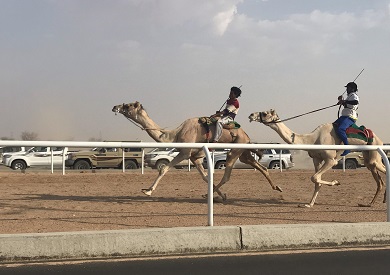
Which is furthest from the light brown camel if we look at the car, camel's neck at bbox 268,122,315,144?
the car

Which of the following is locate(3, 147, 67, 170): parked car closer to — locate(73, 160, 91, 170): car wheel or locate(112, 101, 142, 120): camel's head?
locate(73, 160, 91, 170): car wheel

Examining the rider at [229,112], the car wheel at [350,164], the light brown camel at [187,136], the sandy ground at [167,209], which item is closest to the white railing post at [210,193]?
the sandy ground at [167,209]

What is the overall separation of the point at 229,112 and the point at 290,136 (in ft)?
4.96

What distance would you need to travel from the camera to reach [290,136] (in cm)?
1151

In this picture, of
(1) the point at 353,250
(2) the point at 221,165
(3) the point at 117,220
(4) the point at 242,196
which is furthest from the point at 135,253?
(2) the point at 221,165

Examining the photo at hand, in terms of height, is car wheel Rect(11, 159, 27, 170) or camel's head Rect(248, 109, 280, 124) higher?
camel's head Rect(248, 109, 280, 124)

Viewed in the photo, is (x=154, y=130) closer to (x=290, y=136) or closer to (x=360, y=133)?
(x=290, y=136)

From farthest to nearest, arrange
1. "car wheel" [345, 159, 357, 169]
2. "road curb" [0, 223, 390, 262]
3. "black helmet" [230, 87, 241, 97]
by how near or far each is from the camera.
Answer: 1. "car wheel" [345, 159, 357, 169]
2. "black helmet" [230, 87, 241, 97]
3. "road curb" [0, 223, 390, 262]

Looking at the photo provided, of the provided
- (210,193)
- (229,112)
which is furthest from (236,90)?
(210,193)

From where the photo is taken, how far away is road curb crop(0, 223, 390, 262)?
582cm

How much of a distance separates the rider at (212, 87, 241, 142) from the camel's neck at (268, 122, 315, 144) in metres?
0.93

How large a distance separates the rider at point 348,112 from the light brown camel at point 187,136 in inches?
82.4

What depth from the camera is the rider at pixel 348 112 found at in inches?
429

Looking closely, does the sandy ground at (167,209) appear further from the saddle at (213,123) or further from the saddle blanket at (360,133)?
the saddle at (213,123)
